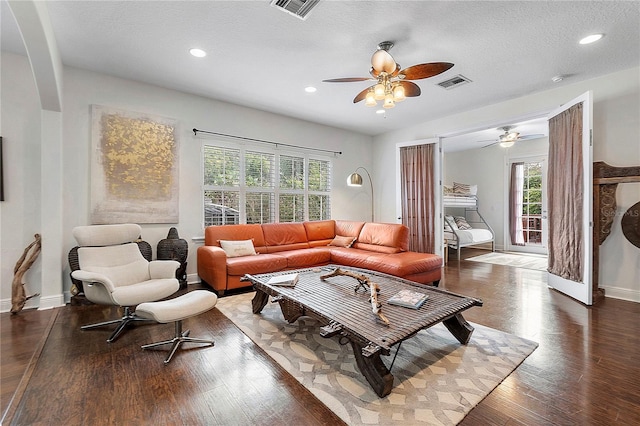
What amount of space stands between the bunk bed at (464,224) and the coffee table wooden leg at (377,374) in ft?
14.3

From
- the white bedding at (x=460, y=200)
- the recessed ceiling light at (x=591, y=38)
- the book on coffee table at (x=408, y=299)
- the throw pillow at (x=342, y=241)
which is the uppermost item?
the recessed ceiling light at (x=591, y=38)

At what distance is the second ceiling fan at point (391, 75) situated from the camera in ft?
8.16

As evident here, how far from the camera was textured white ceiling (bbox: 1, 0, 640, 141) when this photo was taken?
8.03 feet

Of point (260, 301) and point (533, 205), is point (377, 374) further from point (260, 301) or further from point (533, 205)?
point (533, 205)

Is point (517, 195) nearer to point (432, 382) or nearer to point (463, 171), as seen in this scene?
point (463, 171)

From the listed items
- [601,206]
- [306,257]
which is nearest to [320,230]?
[306,257]

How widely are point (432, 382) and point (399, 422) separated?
467 millimetres

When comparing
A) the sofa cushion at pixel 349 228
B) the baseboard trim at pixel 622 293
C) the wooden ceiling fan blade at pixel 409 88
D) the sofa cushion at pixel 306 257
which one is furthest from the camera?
the sofa cushion at pixel 349 228

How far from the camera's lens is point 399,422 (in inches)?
58.2

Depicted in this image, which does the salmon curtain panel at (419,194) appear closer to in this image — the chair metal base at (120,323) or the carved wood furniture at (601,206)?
the carved wood furniture at (601,206)

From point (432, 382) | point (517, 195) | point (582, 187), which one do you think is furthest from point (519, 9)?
point (517, 195)

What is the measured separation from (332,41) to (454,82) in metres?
1.96

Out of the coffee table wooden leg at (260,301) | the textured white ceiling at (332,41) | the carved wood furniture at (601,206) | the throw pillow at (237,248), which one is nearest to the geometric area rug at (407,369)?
the coffee table wooden leg at (260,301)

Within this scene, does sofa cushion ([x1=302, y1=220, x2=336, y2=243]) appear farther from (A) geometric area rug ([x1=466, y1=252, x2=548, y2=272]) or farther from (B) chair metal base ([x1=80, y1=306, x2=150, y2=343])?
(A) geometric area rug ([x1=466, y1=252, x2=548, y2=272])
